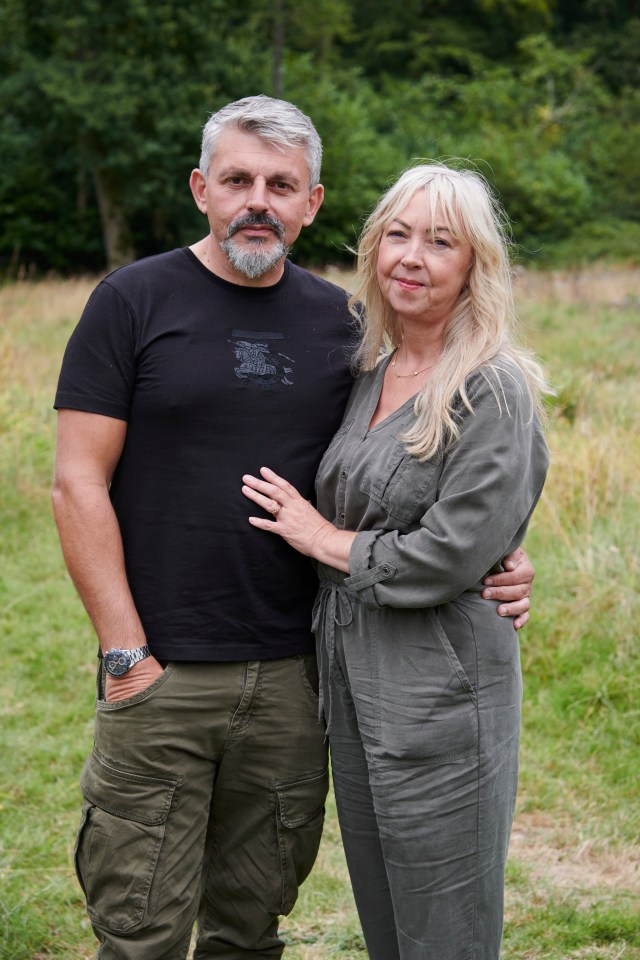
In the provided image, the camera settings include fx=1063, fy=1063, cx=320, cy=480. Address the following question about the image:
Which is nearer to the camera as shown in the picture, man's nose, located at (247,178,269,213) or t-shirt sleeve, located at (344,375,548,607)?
t-shirt sleeve, located at (344,375,548,607)

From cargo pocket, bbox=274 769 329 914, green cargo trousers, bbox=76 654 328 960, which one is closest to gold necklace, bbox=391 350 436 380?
green cargo trousers, bbox=76 654 328 960

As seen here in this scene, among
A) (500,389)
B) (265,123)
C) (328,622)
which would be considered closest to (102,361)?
(265,123)

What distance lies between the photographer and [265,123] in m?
Result: 2.63

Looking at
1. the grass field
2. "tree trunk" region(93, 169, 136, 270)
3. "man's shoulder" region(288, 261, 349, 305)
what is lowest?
the grass field

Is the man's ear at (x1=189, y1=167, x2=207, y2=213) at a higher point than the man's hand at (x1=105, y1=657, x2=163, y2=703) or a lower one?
higher

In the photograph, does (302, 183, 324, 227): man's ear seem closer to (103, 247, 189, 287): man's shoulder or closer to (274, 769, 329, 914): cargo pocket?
(103, 247, 189, 287): man's shoulder

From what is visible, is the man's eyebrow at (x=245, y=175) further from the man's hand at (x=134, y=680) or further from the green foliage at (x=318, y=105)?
the green foliage at (x=318, y=105)

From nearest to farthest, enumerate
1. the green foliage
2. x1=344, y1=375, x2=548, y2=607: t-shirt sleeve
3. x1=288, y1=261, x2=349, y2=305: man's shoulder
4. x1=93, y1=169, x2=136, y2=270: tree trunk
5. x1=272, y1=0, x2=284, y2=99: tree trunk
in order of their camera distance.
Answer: x1=344, y1=375, x2=548, y2=607: t-shirt sleeve < x1=288, y1=261, x2=349, y2=305: man's shoulder < the green foliage < x1=272, y1=0, x2=284, y2=99: tree trunk < x1=93, y1=169, x2=136, y2=270: tree trunk

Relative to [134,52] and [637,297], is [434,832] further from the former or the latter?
[134,52]

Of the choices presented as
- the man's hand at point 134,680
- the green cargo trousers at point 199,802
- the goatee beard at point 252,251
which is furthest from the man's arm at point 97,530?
the goatee beard at point 252,251

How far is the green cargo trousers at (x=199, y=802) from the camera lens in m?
2.56

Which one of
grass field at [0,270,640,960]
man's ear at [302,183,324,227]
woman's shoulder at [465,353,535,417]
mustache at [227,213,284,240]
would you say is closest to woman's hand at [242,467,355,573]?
woman's shoulder at [465,353,535,417]

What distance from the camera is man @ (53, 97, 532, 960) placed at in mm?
2555

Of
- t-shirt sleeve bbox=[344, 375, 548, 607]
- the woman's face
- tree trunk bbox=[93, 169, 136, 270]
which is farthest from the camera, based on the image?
tree trunk bbox=[93, 169, 136, 270]
